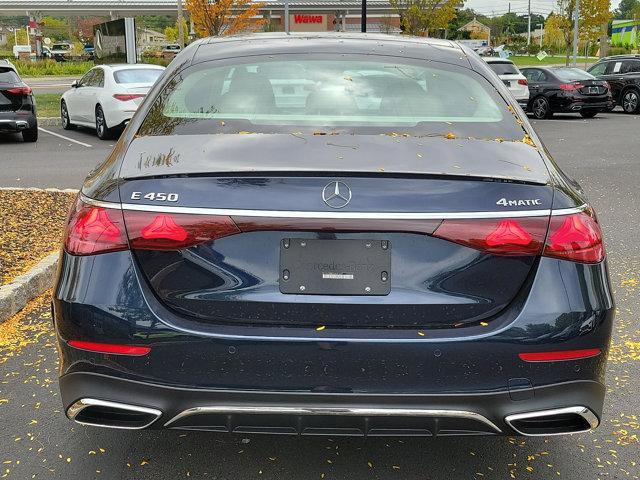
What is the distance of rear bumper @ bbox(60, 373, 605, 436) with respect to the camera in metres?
2.53

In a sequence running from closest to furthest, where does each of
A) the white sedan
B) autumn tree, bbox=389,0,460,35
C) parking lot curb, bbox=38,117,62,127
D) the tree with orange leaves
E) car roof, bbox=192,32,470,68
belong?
car roof, bbox=192,32,470,68
the white sedan
parking lot curb, bbox=38,117,62,127
autumn tree, bbox=389,0,460,35
the tree with orange leaves

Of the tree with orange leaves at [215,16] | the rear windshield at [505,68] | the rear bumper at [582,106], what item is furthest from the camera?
the tree with orange leaves at [215,16]

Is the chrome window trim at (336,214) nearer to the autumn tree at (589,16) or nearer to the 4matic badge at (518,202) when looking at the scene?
the 4matic badge at (518,202)

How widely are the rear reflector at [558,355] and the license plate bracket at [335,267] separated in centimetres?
50

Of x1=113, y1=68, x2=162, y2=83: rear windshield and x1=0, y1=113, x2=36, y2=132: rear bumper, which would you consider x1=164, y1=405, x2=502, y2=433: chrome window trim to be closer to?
x1=0, y1=113, x2=36, y2=132: rear bumper

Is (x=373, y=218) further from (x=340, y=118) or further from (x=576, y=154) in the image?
(x=576, y=154)

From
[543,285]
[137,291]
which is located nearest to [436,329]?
[543,285]

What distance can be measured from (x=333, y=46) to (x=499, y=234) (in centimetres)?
160

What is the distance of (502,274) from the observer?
101 inches

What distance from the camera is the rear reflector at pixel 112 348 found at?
8.39 ft

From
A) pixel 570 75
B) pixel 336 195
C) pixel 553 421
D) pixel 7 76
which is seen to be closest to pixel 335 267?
pixel 336 195

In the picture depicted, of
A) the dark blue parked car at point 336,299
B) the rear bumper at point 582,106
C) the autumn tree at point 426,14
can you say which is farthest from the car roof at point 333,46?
the autumn tree at point 426,14

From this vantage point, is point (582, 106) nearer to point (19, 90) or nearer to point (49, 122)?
point (49, 122)

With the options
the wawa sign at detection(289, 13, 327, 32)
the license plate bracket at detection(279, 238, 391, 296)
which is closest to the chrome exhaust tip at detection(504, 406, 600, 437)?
the license plate bracket at detection(279, 238, 391, 296)
